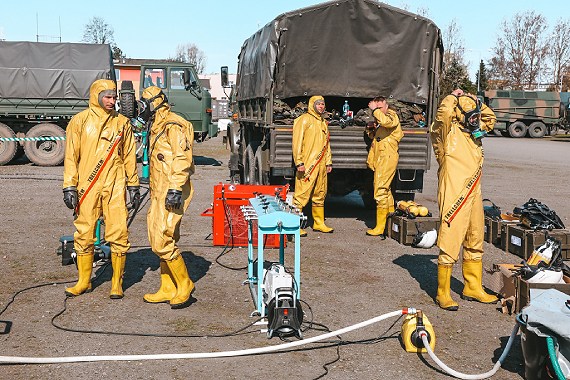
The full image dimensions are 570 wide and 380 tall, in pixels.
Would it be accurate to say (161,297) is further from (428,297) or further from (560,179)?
(560,179)

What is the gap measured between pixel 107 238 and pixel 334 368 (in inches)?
111

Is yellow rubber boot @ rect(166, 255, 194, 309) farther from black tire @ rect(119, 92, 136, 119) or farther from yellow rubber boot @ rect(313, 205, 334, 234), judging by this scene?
yellow rubber boot @ rect(313, 205, 334, 234)

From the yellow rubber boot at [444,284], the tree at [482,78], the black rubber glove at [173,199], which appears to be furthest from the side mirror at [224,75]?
the tree at [482,78]

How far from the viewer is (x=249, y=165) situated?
516 inches

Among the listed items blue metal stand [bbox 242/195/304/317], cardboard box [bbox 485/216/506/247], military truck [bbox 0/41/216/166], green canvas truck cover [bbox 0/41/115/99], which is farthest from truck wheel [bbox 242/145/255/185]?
green canvas truck cover [bbox 0/41/115/99]

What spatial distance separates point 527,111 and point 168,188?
39.8 meters

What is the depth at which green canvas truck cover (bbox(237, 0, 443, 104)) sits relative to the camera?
11.2 m

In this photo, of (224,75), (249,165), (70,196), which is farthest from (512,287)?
(224,75)

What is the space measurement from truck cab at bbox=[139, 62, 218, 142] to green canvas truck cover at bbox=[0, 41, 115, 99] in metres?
1.24

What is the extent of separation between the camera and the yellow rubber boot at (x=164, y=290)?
6.82m

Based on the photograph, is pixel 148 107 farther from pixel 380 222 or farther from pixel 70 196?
pixel 380 222

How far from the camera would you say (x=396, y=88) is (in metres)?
11.7

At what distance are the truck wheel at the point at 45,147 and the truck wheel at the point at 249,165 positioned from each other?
773 cm

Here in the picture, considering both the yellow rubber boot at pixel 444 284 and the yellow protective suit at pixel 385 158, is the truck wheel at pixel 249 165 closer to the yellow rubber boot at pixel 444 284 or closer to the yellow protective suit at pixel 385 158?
the yellow protective suit at pixel 385 158
